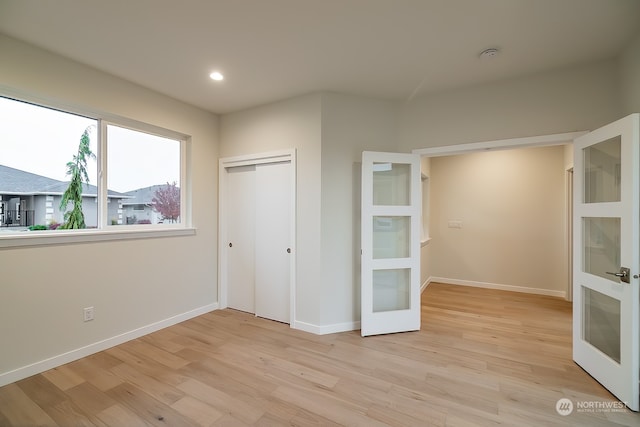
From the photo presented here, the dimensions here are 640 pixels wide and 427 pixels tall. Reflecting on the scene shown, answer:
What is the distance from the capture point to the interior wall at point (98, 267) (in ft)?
7.18

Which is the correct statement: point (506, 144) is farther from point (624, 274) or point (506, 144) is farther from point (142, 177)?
point (142, 177)

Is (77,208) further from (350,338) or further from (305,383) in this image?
(350,338)

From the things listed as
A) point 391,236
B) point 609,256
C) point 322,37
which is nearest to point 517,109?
point 609,256

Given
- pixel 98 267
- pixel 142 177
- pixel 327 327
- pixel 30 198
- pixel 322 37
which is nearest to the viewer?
pixel 322 37

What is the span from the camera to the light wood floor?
1803mm

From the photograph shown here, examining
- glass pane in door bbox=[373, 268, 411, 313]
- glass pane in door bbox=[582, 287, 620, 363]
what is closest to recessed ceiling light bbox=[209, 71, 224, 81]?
glass pane in door bbox=[373, 268, 411, 313]

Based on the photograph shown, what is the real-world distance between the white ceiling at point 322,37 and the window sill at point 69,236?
5.29 ft

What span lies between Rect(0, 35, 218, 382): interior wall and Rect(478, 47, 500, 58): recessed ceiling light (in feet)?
10.9

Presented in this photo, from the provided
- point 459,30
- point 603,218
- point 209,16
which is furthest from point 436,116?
point 209,16

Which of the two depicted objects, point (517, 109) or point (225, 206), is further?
point (225, 206)

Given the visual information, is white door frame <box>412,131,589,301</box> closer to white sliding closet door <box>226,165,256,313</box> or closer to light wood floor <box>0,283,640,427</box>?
light wood floor <box>0,283,640,427</box>

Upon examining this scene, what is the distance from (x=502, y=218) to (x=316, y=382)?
451cm

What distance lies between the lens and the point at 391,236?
3.21 meters

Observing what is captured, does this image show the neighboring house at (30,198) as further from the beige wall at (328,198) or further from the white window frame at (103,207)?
the beige wall at (328,198)
